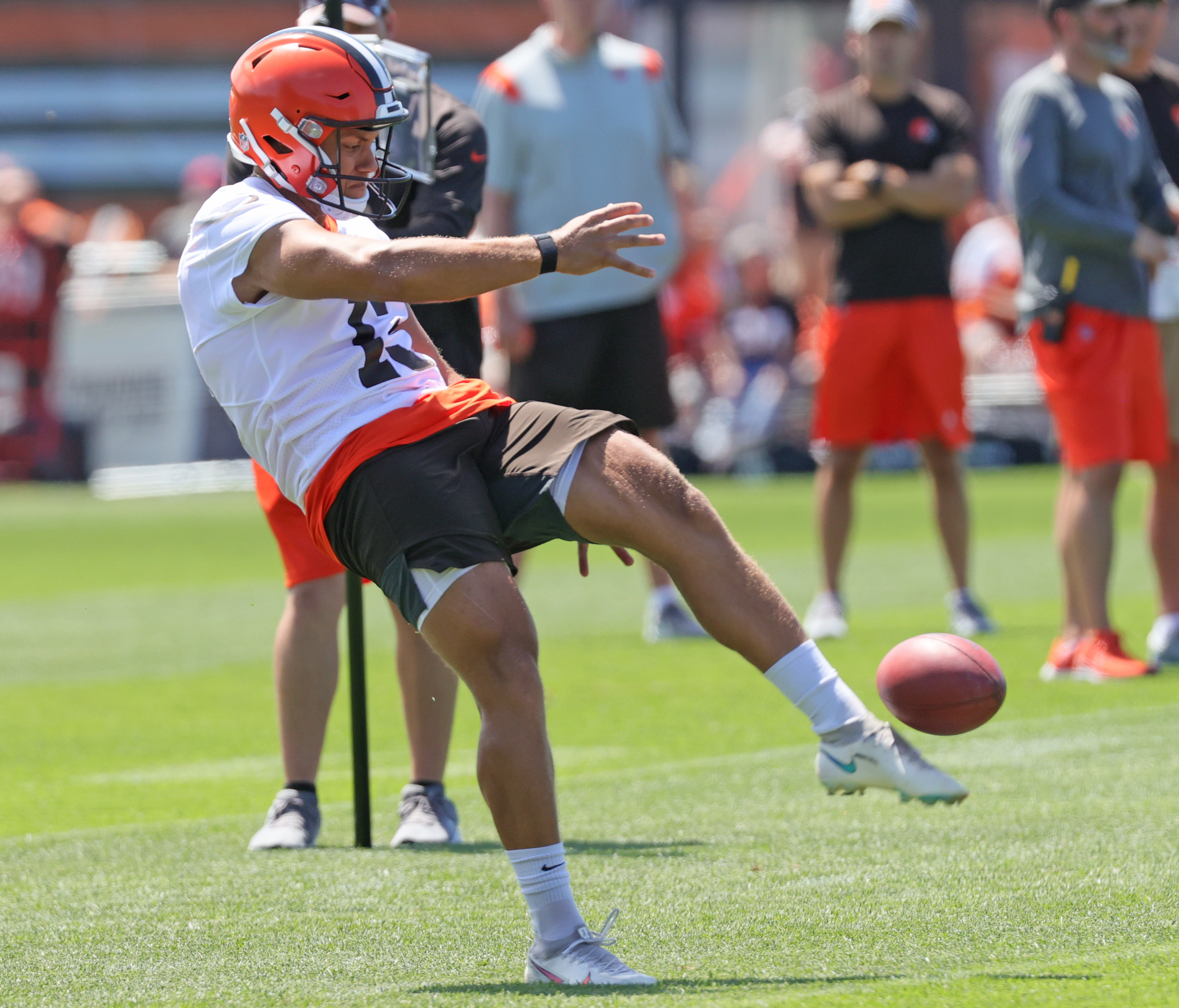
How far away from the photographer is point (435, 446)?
3.87m

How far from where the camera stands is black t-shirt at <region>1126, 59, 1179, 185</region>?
313 inches

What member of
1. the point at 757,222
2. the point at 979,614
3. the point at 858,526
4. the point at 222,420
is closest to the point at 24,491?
the point at 222,420

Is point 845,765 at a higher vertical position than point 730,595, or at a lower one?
lower

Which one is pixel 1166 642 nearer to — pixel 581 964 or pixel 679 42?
pixel 581 964

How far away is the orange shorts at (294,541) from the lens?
16.6ft

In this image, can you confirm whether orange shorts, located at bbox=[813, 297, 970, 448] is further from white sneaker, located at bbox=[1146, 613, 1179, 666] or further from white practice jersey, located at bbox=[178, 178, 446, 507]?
white practice jersey, located at bbox=[178, 178, 446, 507]

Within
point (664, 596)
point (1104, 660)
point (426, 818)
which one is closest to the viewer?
point (426, 818)

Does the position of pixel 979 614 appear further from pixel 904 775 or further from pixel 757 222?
pixel 757 222

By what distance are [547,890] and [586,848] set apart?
4.03ft

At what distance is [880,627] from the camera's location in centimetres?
854

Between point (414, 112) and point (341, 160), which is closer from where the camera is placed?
point (341, 160)

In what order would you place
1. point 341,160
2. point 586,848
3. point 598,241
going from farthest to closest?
point 586,848 → point 341,160 → point 598,241

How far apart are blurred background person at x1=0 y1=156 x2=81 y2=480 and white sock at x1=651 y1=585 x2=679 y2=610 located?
1083 centimetres

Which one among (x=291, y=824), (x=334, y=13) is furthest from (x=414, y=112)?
(x=291, y=824)
